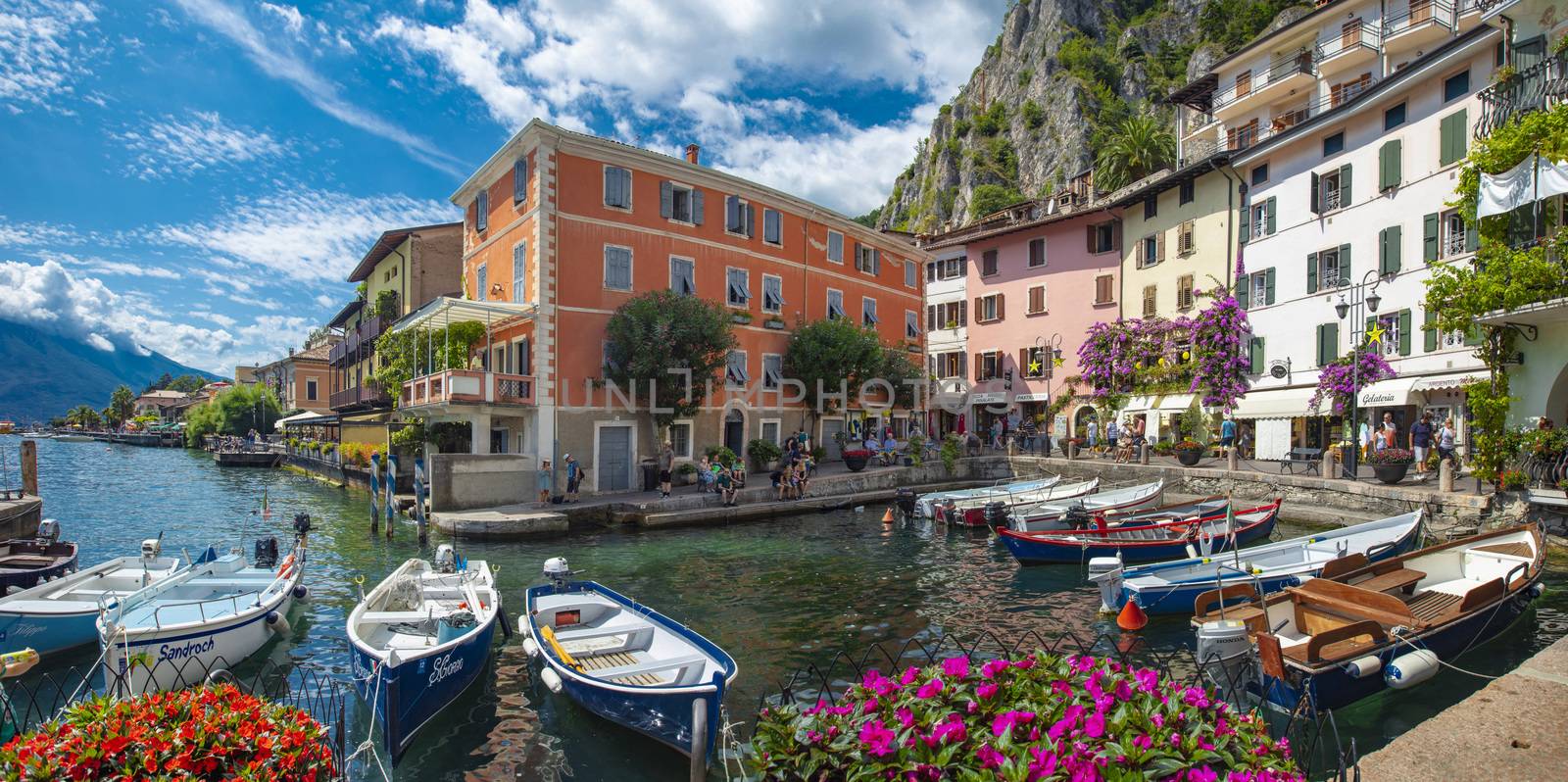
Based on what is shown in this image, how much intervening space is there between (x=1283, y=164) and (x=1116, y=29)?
65.7 meters

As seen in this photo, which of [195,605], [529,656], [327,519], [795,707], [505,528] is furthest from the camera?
[327,519]

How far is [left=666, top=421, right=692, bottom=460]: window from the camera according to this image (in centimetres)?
2875

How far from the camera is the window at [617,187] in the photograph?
88.6ft

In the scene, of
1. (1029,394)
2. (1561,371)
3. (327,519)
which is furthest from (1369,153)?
(327,519)

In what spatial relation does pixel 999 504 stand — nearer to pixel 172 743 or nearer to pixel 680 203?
pixel 680 203

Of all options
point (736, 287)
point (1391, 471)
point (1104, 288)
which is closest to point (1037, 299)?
point (1104, 288)

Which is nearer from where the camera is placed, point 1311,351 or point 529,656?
point 529,656

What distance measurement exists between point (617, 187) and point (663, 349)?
6169mm

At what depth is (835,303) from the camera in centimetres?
3622

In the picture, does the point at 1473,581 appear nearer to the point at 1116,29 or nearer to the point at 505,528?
A: the point at 505,528

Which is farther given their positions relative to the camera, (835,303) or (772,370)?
(835,303)

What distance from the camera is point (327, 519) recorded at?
26359 millimetres

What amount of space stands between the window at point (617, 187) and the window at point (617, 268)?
1.54 metres

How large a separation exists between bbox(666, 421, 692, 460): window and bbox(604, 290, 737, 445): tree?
139cm
